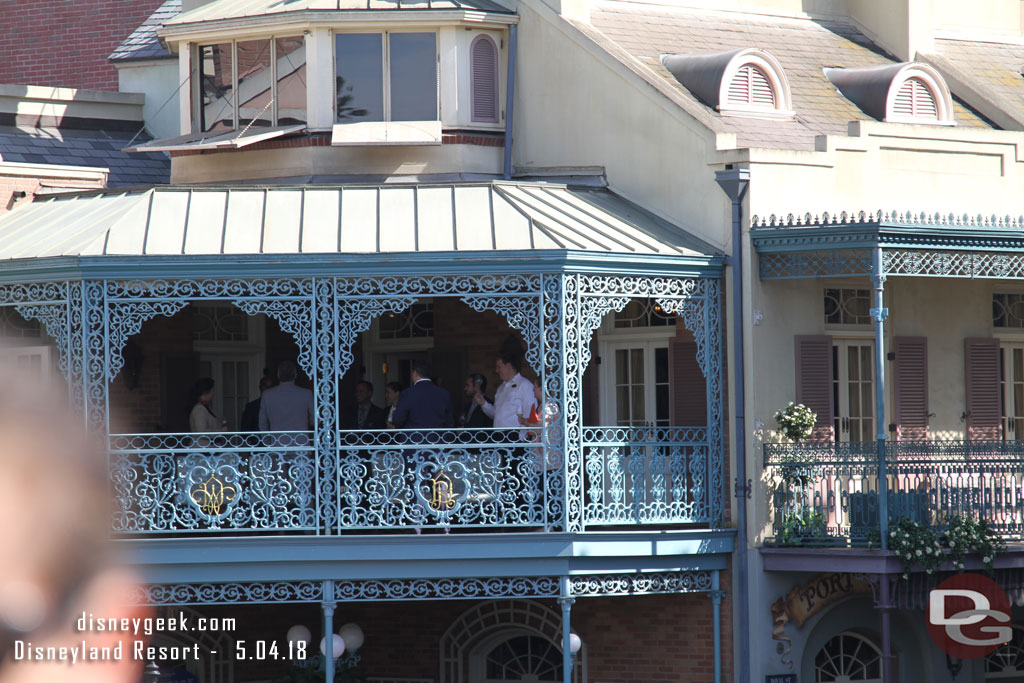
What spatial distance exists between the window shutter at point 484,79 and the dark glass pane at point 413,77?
17.1 inches

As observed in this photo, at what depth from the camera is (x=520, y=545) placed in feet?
56.5

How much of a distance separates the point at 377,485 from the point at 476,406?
145 cm

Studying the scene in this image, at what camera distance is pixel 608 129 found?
19516 millimetres

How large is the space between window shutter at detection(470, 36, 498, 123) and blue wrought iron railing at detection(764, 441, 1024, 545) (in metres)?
4.93

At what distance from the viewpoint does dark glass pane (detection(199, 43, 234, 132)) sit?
20.6m

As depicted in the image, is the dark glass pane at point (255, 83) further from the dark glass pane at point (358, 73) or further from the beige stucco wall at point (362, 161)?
the dark glass pane at point (358, 73)

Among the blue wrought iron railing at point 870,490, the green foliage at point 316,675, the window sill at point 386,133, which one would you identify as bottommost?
the green foliage at point 316,675

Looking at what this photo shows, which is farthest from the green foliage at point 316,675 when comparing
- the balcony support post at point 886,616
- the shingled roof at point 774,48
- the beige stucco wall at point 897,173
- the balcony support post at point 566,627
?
the shingled roof at point 774,48

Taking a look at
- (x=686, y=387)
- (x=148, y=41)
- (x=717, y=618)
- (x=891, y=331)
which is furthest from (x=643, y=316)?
(x=148, y=41)

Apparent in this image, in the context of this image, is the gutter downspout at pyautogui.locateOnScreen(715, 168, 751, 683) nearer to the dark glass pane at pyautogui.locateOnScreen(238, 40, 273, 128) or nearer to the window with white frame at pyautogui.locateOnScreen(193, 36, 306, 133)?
the window with white frame at pyautogui.locateOnScreen(193, 36, 306, 133)

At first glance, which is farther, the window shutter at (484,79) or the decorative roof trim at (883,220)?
the window shutter at (484,79)

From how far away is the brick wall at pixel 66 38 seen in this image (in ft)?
89.6

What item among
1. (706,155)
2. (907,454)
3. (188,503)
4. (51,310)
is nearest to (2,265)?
(51,310)

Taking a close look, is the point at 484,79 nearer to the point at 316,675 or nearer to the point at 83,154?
the point at 83,154
